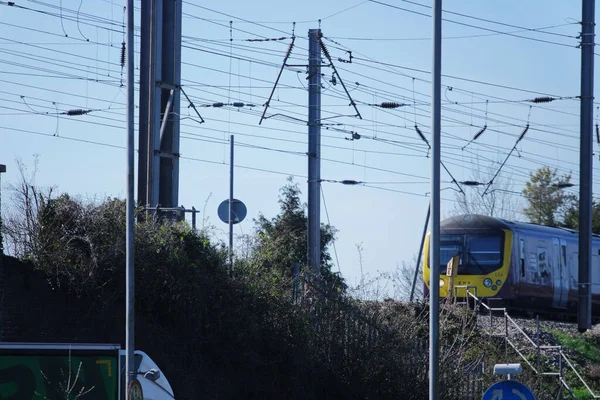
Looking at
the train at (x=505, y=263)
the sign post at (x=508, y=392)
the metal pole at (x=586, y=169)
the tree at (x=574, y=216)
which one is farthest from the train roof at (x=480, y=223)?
the tree at (x=574, y=216)

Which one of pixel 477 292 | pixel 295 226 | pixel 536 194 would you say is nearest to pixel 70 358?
pixel 477 292

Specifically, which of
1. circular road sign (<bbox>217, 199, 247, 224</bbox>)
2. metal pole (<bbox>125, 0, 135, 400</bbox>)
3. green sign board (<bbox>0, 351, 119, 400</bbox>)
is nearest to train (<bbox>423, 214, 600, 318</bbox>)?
circular road sign (<bbox>217, 199, 247, 224</bbox>)

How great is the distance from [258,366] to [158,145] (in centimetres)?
449

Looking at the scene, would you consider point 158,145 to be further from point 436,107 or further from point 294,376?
point 436,107

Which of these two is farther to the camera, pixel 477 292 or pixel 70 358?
pixel 477 292

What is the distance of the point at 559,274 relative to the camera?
32.0 metres

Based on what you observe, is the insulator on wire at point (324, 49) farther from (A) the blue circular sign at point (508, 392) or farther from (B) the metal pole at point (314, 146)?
(A) the blue circular sign at point (508, 392)

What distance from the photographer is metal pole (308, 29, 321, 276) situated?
23984 mm

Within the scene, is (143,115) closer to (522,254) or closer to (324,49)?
(324,49)

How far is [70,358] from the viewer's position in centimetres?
1176

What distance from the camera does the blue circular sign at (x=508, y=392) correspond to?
1213 centimetres

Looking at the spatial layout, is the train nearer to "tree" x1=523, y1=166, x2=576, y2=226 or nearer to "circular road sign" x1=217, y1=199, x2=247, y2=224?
"circular road sign" x1=217, y1=199, x2=247, y2=224

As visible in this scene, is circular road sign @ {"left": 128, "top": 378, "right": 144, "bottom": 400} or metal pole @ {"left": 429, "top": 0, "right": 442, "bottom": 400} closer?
circular road sign @ {"left": 128, "top": 378, "right": 144, "bottom": 400}

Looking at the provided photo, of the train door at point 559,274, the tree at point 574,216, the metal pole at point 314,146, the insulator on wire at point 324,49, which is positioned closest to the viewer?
the metal pole at point 314,146
